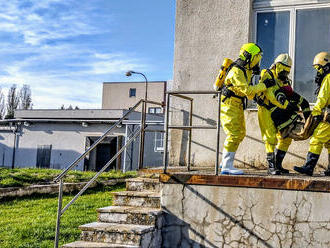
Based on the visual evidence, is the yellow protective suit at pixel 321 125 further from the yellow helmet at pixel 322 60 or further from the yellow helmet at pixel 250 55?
the yellow helmet at pixel 250 55

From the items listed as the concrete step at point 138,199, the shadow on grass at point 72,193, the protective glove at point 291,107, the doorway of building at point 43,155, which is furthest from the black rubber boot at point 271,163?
the doorway of building at point 43,155

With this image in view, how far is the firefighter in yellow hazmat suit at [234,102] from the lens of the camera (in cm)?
629

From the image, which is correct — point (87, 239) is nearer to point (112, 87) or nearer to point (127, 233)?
point (127, 233)

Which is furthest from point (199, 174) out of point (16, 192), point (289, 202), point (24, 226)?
point (16, 192)

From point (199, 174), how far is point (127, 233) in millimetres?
1211

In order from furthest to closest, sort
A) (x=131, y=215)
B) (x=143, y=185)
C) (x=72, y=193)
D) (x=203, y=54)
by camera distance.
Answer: (x=72, y=193) → (x=203, y=54) → (x=143, y=185) → (x=131, y=215)

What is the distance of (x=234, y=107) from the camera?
251 inches

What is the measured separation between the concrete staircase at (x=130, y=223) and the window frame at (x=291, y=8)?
308 centimetres

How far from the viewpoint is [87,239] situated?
5852 mm

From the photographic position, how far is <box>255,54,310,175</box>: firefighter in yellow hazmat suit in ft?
21.3

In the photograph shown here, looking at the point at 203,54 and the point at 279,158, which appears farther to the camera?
the point at 203,54

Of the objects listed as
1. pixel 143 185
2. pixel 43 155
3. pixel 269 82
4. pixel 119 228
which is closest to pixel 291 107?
pixel 269 82

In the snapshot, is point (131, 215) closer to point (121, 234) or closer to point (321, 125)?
point (121, 234)

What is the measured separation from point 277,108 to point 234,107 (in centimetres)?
64
